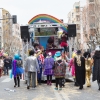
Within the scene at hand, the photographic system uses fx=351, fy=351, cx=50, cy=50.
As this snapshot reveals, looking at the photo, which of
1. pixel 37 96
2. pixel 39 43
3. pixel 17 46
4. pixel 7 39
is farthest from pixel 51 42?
pixel 17 46

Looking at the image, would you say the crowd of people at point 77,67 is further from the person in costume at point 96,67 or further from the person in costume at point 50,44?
the person in costume at point 50,44

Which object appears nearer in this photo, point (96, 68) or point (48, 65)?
point (96, 68)

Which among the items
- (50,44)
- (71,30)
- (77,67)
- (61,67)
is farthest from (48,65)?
(50,44)

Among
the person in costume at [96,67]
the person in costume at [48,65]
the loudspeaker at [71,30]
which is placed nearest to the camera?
the person in costume at [96,67]

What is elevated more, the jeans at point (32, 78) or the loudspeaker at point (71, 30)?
the loudspeaker at point (71, 30)

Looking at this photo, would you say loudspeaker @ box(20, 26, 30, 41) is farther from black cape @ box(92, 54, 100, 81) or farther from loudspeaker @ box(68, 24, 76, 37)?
black cape @ box(92, 54, 100, 81)

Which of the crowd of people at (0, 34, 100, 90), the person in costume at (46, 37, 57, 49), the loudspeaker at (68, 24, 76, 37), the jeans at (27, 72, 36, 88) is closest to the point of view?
the crowd of people at (0, 34, 100, 90)

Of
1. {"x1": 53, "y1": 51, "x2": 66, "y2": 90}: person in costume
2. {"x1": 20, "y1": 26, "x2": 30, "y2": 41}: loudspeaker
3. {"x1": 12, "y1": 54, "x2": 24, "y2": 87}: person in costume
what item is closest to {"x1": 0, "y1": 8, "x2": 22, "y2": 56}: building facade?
{"x1": 20, "y1": 26, "x2": 30, "y2": 41}: loudspeaker

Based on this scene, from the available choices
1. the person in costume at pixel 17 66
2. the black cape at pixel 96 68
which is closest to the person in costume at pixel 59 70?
the black cape at pixel 96 68

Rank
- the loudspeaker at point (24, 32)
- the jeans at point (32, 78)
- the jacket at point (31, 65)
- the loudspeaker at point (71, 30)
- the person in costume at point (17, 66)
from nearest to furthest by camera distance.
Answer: the jacket at point (31, 65), the jeans at point (32, 78), the person in costume at point (17, 66), the loudspeaker at point (24, 32), the loudspeaker at point (71, 30)

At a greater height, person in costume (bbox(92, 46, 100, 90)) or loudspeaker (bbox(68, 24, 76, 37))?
loudspeaker (bbox(68, 24, 76, 37))

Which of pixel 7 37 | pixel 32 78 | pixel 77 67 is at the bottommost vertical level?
pixel 32 78

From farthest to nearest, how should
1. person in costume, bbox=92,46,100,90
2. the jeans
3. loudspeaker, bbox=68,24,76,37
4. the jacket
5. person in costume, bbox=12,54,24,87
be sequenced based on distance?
loudspeaker, bbox=68,24,76,37
person in costume, bbox=12,54,24,87
the jeans
the jacket
person in costume, bbox=92,46,100,90

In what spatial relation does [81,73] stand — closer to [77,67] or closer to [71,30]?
[77,67]
